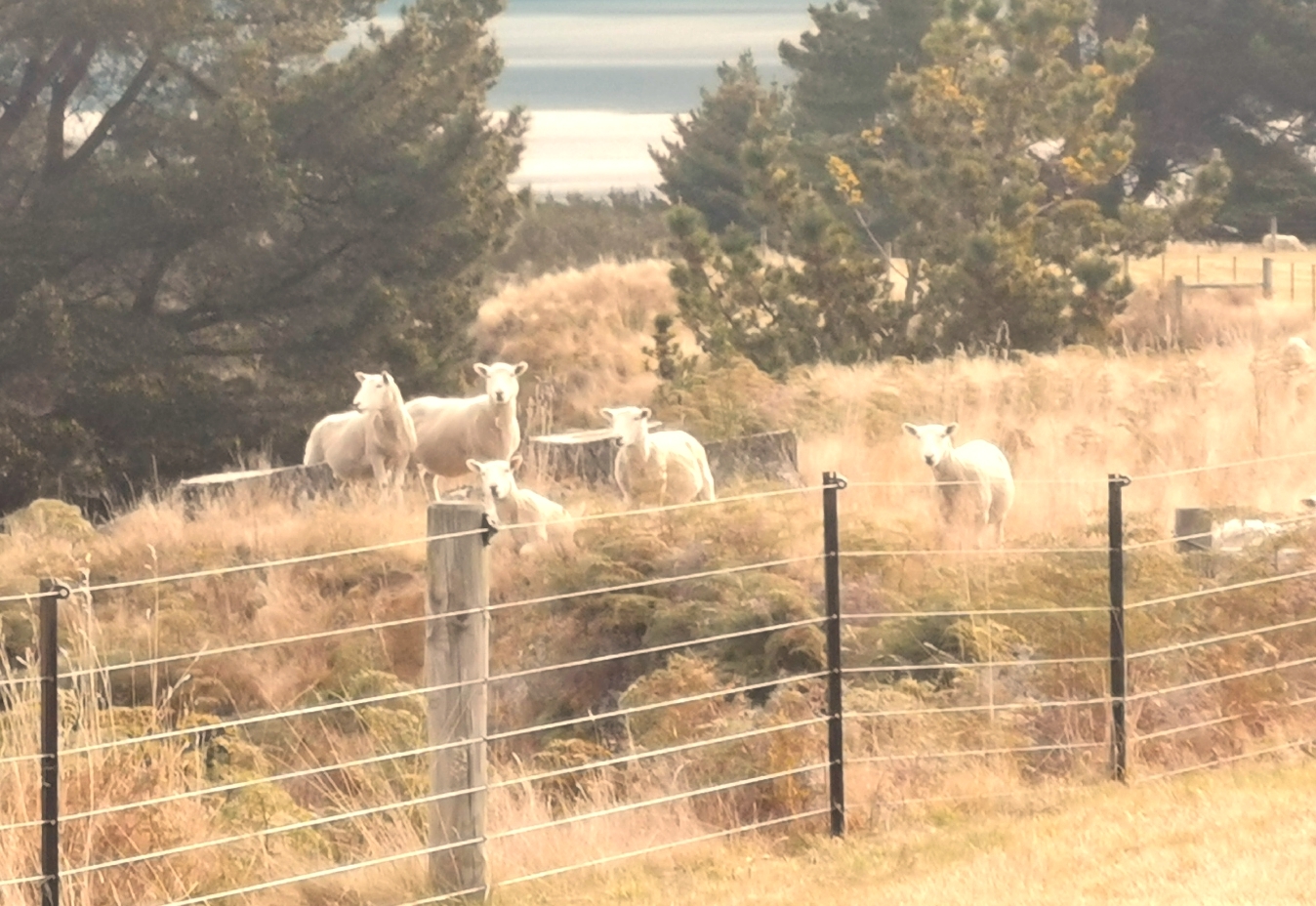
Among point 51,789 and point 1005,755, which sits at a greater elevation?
point 51,789

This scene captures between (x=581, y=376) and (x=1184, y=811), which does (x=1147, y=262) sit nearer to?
(x=581, y=376)

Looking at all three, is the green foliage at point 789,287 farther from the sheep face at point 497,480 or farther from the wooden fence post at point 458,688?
the wooden fence post at point 458,688

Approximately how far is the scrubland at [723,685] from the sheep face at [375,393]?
3.12 feet

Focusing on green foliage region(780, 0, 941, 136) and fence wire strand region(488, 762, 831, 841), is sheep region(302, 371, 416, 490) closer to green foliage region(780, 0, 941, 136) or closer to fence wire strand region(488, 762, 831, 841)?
fence wire strand region(488, 762, 831, 841)

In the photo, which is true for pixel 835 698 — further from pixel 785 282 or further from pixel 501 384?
pixel 785 282

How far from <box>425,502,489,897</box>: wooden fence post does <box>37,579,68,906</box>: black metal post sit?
147 centimetres

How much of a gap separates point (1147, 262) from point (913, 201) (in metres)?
24.3

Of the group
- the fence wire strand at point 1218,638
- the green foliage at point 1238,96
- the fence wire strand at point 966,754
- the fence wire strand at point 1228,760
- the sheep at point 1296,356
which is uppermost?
the green foliage at point 1238,96

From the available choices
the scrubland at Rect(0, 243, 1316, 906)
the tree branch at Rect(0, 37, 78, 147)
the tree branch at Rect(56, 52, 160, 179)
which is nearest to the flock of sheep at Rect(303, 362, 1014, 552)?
the scrubland at Rect(0, 243, 1316, 906)

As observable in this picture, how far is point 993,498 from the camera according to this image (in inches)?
577

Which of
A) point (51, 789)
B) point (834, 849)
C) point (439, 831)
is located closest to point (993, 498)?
point (834, 849)

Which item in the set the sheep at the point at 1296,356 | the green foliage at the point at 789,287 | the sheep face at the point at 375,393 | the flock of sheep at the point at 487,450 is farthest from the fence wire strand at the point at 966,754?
the green foliage at the point at 789,287

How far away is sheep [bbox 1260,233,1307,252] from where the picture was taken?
2019 inches

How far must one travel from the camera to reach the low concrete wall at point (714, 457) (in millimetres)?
18062
